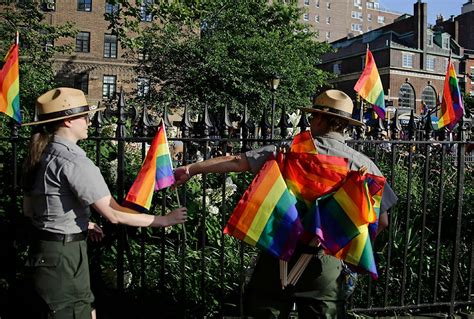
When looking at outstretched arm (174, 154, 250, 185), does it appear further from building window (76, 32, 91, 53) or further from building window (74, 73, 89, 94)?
building window (76, 32, 91, 53)

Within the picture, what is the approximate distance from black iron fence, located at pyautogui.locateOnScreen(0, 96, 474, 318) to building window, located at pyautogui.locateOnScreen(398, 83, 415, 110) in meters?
52.7

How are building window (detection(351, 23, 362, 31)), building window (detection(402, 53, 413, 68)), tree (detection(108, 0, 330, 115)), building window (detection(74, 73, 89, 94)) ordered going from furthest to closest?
building window (detection(351, 23, 362, 31)) → building window (detection(402, 53, 413, 68)) → building window (detection(74, 73, 89, 94)) → tree (detection(108, 0, 330, 115))

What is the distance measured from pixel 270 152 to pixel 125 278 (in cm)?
197

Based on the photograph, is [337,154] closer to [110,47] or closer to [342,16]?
[110,47]

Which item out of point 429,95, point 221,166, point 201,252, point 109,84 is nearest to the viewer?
point 221,166

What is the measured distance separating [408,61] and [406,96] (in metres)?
3.96

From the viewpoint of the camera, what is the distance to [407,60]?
5534cm

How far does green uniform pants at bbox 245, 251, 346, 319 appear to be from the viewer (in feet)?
9.61

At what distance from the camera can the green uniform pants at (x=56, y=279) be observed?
9.07 ft

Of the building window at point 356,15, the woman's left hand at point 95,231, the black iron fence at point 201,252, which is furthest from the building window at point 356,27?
the woman's left hand at point 95,231

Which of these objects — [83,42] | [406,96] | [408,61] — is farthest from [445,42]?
[83,42]

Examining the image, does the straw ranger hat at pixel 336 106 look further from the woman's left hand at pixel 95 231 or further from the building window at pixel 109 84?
the building window at pixel 109 84

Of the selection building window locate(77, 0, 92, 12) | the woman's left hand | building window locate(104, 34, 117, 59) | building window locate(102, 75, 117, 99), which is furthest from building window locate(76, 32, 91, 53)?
the woman's left hand

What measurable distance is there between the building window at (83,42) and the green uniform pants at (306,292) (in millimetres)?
40342
